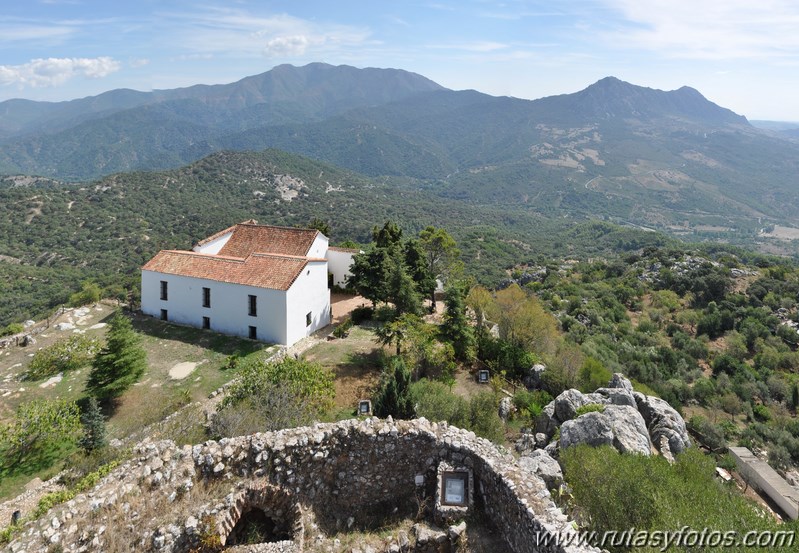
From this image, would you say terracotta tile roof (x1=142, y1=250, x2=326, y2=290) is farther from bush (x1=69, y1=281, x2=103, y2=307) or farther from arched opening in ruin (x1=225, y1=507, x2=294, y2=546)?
arched opening in ruin (x1=225, y1=507, x2=294, y2=546)

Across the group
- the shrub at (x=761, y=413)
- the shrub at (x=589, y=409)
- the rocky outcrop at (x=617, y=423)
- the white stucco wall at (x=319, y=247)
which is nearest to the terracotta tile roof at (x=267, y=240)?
the white stucco wall at (x=319, y=247)

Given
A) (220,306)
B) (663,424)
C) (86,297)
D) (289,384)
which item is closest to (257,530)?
(289,384)

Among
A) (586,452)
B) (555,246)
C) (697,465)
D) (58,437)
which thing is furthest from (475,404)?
(555,246)

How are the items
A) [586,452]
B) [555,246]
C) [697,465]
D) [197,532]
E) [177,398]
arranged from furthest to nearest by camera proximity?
1. [555,246]
2. [177,398]
3. [586,452]
4. [697,465]
5. [197,532]

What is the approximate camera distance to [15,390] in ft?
60.0

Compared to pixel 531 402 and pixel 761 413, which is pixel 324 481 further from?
pixel 761 413

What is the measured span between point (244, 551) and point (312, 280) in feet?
54.0

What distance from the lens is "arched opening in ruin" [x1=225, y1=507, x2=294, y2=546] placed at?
9.04 m

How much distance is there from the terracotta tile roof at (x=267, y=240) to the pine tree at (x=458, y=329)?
35.6ft

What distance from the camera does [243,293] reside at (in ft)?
74.1

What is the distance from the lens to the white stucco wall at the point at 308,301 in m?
22.3

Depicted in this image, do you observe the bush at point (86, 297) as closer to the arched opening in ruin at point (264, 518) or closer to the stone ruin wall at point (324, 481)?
the stone ruin wall at point (324, 481)

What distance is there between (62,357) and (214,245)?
10.9 m

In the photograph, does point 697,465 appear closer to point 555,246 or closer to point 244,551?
point 244,551
